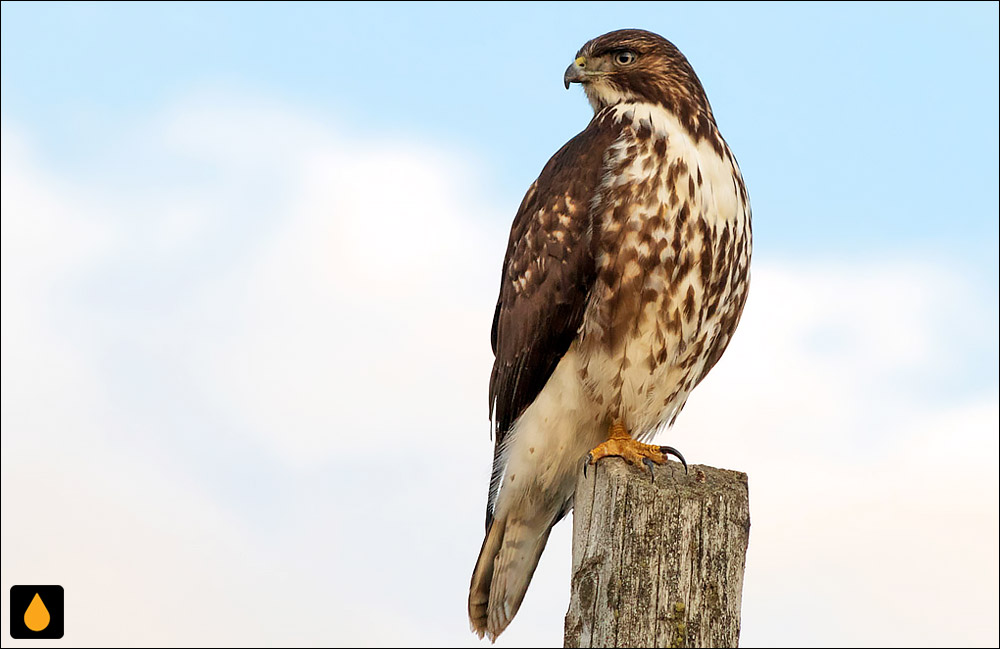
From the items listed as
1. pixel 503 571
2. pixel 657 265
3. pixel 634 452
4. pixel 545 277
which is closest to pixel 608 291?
pixel 657 265

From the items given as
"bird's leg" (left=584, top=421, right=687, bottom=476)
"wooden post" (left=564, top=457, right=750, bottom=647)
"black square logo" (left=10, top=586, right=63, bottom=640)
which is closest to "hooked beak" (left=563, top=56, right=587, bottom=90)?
"bird's leg" (left=584, top=421, right=687, bottom=476)

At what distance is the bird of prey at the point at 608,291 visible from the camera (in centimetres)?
490

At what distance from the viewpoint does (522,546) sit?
5.38 m

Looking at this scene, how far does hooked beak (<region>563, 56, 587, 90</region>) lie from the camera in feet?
18.5

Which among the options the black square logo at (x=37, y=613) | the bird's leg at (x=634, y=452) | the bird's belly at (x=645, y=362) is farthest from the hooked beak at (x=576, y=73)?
the black square logo at (x=37, y=613)

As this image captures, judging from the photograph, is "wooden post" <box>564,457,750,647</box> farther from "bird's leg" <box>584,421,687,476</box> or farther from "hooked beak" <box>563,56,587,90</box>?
"hooked beak" <box>563,56,587,90</box>

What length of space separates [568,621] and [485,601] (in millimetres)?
1228

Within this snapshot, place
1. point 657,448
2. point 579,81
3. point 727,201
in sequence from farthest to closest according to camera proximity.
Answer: point 579,81 → point 727,201 → point 657,448

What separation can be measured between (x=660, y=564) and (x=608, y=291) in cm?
140

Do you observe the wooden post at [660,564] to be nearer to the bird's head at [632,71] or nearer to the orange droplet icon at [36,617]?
the bird's head at [632,71]

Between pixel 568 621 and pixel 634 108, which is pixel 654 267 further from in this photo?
pixel 568 621

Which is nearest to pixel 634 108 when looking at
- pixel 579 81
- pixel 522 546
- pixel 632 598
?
pixel 579 81

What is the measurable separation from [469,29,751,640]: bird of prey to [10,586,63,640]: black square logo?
5.88 ft

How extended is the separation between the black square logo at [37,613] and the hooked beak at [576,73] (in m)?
3.36
